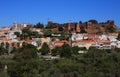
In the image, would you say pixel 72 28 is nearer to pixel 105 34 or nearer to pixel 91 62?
pixel 105 34

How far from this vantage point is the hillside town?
42.6 metres

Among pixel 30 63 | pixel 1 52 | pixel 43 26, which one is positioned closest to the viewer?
pixel 30 63

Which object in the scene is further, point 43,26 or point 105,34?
point 43,26

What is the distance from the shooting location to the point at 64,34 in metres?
47.8

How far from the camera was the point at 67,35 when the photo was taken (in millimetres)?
47656

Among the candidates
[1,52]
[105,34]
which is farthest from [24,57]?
[105,34]

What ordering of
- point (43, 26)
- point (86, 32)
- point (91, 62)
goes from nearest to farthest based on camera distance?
point (91, 62) → point (86, 32) → point (43, 26)

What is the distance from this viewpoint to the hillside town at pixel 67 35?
140 ft

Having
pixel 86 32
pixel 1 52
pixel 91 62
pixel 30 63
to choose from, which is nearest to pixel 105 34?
pixel 86 32

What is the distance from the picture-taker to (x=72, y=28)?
52438 mm

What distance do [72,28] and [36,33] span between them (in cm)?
672

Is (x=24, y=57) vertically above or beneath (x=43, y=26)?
beneath

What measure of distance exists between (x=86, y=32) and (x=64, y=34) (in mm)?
4801

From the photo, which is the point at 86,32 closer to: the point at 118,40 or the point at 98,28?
the point at 98,28
